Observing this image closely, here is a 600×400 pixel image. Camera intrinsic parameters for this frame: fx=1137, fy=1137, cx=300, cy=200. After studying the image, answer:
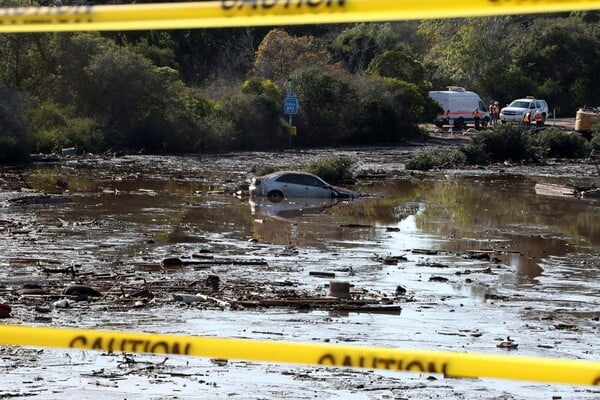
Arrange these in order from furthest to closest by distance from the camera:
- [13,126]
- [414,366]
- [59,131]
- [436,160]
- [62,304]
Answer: [59,131] → [436,160] → [13,126] → [62,304] → [414,366]

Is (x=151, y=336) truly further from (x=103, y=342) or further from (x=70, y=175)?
(x=70, y=175)

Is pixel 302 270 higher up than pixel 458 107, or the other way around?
pixel 458 107

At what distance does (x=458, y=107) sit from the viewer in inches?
2852

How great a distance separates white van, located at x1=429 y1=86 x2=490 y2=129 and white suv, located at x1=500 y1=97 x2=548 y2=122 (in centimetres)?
120

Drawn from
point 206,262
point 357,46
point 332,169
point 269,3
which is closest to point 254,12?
point 269,3

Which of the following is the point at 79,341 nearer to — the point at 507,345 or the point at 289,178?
the point at 507,345

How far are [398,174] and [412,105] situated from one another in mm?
20554

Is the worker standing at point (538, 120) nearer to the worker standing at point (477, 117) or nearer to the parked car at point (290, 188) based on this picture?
the worker standing at point (477, 117)

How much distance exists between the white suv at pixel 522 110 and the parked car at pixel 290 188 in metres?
35.5

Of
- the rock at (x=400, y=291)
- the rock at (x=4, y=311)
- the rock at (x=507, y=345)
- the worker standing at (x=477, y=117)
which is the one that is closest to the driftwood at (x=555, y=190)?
the rock at (x=400, y=291)

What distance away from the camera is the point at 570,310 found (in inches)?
765

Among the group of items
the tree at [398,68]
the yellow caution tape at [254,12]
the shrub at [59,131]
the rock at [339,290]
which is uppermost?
the tree at [398,68]

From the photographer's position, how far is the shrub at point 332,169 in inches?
1677

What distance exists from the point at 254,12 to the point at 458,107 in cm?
6983
